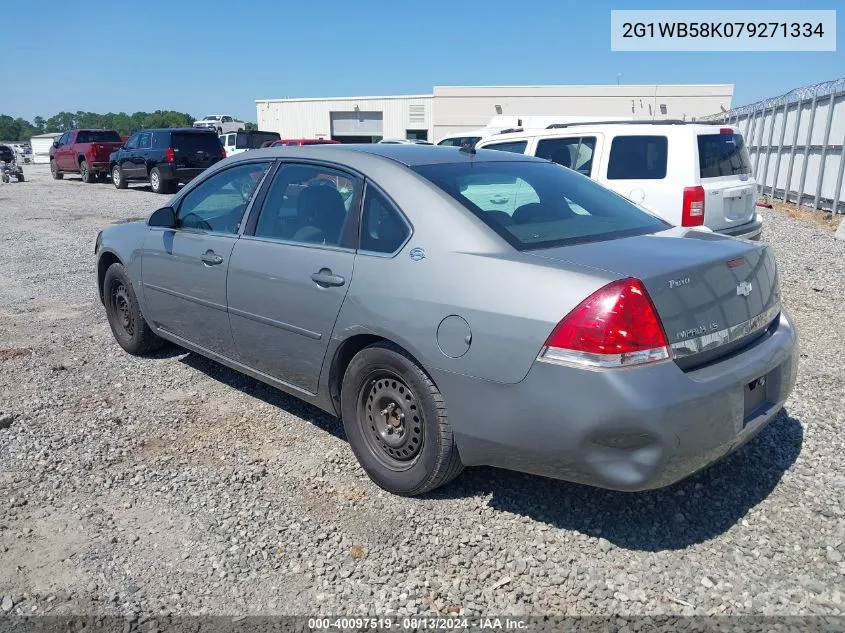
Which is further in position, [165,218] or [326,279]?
[165,218]

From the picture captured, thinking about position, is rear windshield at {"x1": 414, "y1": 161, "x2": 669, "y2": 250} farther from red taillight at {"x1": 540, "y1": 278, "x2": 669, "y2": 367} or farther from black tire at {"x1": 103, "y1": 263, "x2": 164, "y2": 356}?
black tire at {"x1": 103, "y1": 263, "x2": 164, "y2": 356}

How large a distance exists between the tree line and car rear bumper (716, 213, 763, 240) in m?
83.8

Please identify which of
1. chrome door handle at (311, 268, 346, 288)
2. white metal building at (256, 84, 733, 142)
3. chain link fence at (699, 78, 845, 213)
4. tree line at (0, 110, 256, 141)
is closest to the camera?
chrome door handle at (311, 268, 346, 288)

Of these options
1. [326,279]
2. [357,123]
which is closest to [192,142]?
[326,279]

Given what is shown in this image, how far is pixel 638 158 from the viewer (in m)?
7.24

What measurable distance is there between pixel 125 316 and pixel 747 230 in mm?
6163

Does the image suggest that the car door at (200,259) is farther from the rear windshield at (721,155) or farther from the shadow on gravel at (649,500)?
the rear windshield at (721,155)

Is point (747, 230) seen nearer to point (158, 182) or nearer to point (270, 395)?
point (270, 395)

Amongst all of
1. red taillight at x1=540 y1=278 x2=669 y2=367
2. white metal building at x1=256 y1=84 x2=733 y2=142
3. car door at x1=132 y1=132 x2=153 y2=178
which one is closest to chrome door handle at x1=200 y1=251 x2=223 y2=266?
red taillight at x1=540 y1=278 x2=669 y2=367

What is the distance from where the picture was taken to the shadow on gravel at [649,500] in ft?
9.93

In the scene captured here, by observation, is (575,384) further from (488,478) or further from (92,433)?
(92,433)

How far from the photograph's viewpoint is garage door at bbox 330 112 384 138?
52.4 meters

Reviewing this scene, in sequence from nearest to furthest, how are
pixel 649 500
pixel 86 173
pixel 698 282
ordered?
pixel 698 282, pixel 649 500, pixel 86 173

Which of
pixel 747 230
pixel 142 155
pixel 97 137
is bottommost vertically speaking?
pixel 747 230
